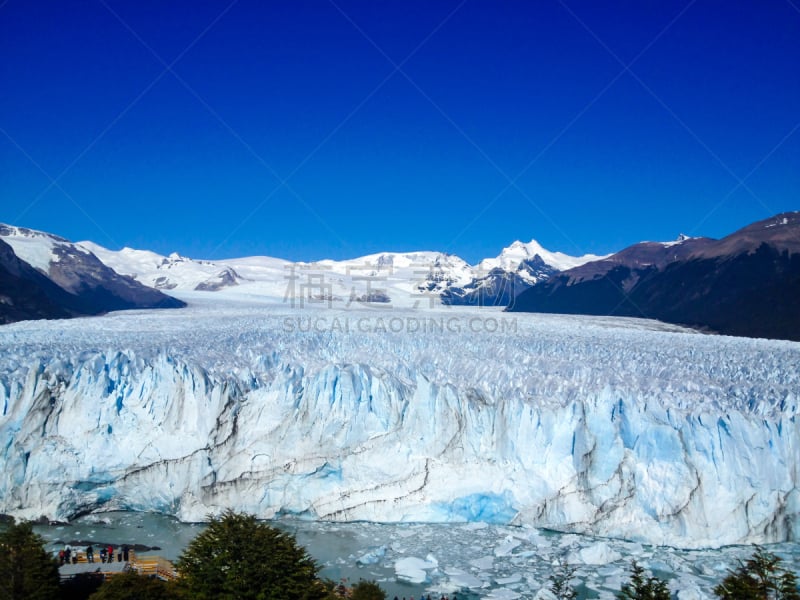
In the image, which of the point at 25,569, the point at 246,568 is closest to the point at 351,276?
the point at 25,569

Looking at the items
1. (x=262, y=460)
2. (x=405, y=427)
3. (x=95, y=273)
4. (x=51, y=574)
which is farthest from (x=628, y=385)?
(x=95, y=273)

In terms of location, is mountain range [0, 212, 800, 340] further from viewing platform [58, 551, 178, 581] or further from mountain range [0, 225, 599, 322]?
viewing platform [58, 551, 178, 581]

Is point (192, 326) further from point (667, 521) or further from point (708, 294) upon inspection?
point (708, 294)

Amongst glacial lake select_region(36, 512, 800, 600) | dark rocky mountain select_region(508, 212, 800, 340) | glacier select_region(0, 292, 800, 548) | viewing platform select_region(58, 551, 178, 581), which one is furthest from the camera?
dark rocky mountain select_region(508, 212, 800, 340)

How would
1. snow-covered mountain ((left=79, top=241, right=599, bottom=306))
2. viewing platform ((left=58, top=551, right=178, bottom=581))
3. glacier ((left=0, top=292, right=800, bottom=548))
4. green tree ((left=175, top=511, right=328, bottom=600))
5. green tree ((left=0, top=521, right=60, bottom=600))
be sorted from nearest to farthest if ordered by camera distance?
1. green tree ((left=175, top=511, right=328, bottom=600))
2. green tree ((left=0, top=521, right=60, bottom=600))
3. viewing platform ((left=58, top=551, right=178, bottom=581))
4. glacier ((left=0, top=292, right=800, bottom=548))
5. snow-covered mountain ((left=79, top=241, right=599, bottom=306))

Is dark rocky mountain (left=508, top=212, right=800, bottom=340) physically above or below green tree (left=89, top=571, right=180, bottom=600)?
above

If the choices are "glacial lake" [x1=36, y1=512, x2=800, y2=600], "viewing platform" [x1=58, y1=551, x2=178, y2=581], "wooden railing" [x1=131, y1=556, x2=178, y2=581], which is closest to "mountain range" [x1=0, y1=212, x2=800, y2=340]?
"glacial lake" [x1=36, y1=512, x2=800, y2=600]

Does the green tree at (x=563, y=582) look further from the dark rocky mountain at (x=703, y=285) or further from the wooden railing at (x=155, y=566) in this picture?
the dark rocky mountain at (x=703, y=285)
